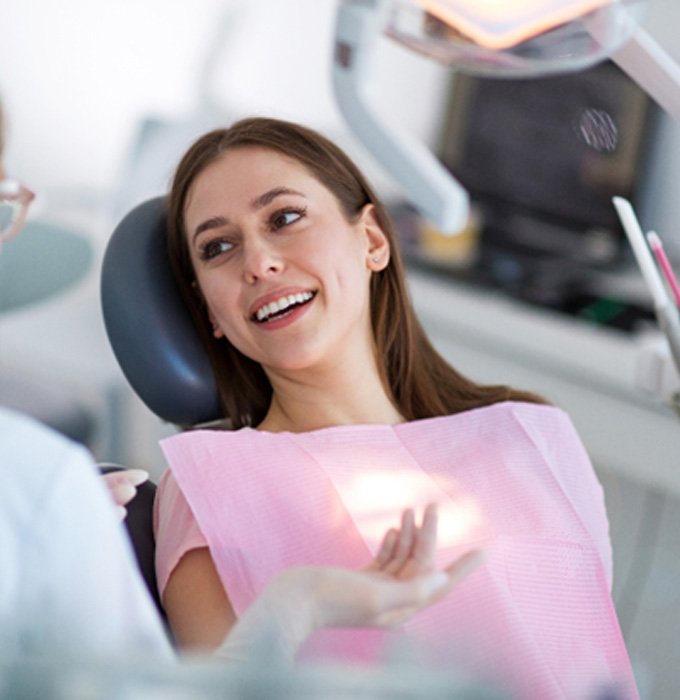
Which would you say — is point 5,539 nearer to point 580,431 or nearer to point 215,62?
point 580,431

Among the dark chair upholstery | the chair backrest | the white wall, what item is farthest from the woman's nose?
the white wall

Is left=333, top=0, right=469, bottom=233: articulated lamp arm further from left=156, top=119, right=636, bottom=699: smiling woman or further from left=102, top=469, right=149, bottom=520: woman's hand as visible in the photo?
left=102, top=469, right=149, bottom=520: woman's hand

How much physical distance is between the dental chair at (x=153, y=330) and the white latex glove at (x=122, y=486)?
20 cm

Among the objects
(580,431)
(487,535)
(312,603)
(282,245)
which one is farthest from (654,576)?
(312,603)

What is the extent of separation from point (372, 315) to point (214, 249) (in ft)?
0.75

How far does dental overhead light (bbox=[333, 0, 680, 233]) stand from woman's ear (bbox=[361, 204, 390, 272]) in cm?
28

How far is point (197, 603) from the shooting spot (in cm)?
113

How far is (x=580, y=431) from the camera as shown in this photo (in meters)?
2.53

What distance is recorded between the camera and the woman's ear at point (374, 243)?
4.65 ft

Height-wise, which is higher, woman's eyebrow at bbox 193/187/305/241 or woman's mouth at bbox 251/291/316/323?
woman's eyebrow at bbox 193/187/305/241

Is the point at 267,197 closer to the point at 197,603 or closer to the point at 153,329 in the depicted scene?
the point at 153,329

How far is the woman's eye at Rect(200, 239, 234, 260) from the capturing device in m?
1.30

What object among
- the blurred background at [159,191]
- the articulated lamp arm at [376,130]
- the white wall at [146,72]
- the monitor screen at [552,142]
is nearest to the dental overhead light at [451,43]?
the articulated lamp arm at [376,130]

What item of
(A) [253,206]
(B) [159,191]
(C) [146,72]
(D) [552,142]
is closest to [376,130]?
(A) [253,206]
